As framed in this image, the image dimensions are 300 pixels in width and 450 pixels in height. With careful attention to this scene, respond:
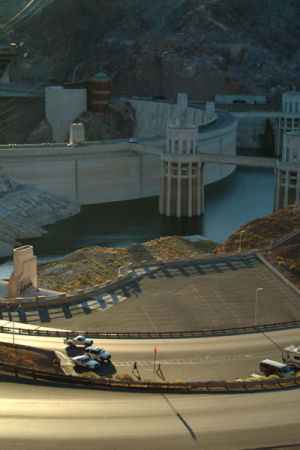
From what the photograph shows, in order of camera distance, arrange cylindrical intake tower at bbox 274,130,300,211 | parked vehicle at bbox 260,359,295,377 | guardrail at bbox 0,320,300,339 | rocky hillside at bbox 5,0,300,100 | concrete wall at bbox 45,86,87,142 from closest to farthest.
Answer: parked vehicle at bbox 260,359,295,377
guardrail at bbox 0,320,300,339
cylindrical intake tower at bbox 274,130,300,211
concrete wall at bbox 45,86,87,142
rocky hillside at bbox 5,0,300,100

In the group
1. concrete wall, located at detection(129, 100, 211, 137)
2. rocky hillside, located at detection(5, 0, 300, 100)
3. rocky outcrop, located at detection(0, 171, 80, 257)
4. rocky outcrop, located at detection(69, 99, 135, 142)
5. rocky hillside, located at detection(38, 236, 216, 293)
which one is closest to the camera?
rocky hillside, located at detection(38, 236, 216, 293)

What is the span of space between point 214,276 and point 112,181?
58268mm

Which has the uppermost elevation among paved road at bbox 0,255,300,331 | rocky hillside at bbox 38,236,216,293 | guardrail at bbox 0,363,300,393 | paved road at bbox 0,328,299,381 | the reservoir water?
guardrail at bbox 0,363,300,393

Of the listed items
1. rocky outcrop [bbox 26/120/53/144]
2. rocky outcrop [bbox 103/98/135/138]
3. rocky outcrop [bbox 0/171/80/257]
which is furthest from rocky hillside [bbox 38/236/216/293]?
rocky outcrop [bbox 26/120/53/144]

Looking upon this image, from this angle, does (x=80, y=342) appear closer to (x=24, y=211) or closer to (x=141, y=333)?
(x=141, y=333)

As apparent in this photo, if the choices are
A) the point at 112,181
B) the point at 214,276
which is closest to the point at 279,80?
the point at 112,181

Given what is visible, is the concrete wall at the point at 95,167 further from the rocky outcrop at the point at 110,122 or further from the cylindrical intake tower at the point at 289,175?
the rocky outcrop at the point at 110,122

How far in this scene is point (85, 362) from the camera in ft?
119

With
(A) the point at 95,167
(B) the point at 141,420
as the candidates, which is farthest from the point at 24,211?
(B) the point at 141,420

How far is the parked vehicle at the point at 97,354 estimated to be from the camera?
123ft

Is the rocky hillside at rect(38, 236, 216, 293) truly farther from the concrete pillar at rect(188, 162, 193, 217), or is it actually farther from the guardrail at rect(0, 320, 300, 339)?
the concrete pillar at rect(188, 162, 193, 217)

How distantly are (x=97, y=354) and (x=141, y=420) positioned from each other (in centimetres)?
848

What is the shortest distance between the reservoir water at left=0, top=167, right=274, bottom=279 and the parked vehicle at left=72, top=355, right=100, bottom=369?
34.9 m

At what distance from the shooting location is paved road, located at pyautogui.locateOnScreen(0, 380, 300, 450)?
90.6ft
